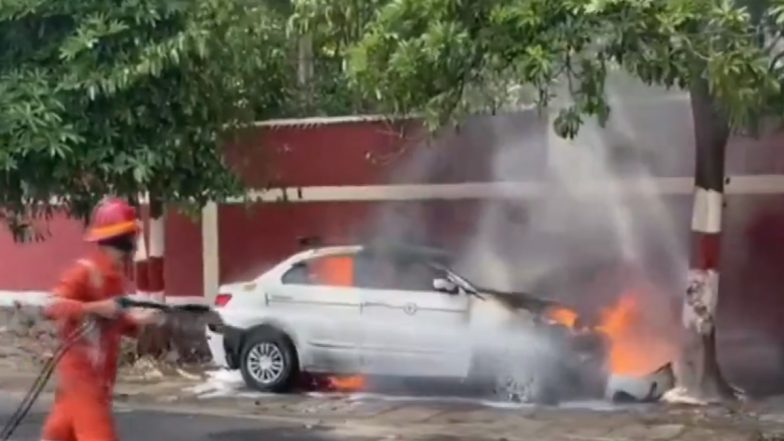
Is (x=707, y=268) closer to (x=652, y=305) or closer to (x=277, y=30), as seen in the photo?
(x=652, y=305)

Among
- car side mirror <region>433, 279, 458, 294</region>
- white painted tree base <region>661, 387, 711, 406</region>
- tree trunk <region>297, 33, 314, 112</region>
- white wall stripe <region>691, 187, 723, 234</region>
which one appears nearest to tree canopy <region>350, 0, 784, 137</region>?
white wall stripe <region>691, 187, 723, 234</region>

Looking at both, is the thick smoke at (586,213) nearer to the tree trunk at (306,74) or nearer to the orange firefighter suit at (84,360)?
the tree trunk at (306,74)

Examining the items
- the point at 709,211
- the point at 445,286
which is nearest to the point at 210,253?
the point at 445,286

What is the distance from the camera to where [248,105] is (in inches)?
621

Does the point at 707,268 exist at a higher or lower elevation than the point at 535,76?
lower

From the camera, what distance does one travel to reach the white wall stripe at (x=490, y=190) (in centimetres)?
1522

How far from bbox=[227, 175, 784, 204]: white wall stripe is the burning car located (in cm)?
140

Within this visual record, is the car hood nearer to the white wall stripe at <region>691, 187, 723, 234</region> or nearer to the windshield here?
the windshield

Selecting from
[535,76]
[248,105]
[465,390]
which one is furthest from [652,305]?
[535,76]

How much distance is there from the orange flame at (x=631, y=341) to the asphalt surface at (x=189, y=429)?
365cm

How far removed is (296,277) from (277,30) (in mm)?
2724

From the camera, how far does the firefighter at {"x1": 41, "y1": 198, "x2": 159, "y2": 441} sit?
22.1 feet

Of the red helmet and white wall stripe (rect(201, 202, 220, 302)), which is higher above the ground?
the red helmet

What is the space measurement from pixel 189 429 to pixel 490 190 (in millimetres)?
5510
